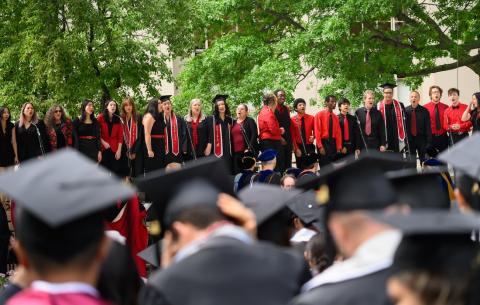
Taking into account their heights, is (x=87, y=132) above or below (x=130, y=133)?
above

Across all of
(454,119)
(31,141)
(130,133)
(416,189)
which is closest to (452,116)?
(454,119)

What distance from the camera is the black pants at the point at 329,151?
19.6m

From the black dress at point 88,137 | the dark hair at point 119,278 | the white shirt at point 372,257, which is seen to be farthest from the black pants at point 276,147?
the white shirt at point 372,257

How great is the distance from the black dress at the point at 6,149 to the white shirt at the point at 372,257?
12266mm

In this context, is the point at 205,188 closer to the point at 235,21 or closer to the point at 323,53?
the point at 323,53

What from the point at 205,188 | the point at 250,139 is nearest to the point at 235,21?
the point at 250,139

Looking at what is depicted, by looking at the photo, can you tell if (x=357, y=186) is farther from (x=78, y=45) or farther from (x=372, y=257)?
(x=78, y=45)

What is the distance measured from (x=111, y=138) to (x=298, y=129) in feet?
13.2

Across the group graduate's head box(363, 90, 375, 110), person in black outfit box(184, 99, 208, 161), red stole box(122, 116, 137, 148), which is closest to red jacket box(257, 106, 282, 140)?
person in black outfit box(184, 99, 208, 161)

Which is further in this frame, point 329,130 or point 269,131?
point 329,130

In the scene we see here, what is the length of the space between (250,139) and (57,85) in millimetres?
3801

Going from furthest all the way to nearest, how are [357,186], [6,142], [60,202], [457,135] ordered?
1. [457,135]
2. [6,142]
3. [357,186]
4. [60,202]

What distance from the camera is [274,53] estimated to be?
69.5ft

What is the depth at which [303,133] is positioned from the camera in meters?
19.9
